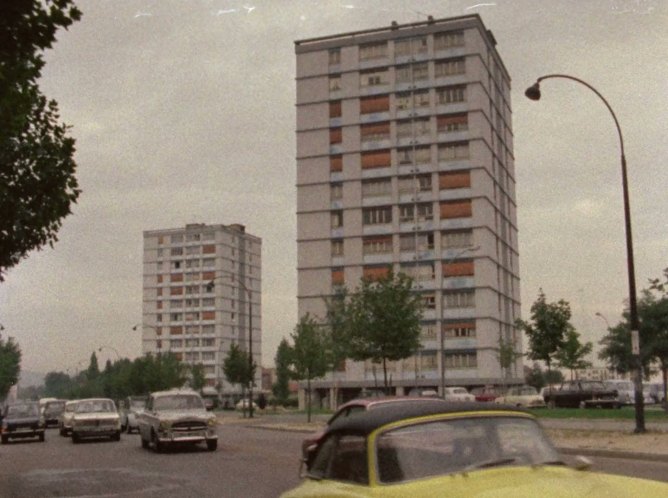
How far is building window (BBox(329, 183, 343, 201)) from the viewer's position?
84.9 metres

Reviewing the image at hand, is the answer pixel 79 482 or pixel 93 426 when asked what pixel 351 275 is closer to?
pixel 93 426

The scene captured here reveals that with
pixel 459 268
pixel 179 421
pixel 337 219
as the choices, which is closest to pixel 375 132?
pixel 337 219

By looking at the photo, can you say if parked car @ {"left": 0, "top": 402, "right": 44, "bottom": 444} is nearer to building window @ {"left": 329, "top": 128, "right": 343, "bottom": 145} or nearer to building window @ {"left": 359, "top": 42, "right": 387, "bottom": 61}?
building window @ {"left": 329, "top": 128, "right": 343, "bottom": 145}

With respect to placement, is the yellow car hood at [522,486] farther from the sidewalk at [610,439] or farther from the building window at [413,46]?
the building window at [413,46]

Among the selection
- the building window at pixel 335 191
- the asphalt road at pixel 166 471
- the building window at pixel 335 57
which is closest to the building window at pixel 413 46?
the building window at pixel 335 57

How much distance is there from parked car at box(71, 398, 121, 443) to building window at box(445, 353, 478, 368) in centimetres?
5013

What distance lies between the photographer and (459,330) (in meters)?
78.7

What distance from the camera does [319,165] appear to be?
8638 cm

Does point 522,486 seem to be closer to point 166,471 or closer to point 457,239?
point 166,471

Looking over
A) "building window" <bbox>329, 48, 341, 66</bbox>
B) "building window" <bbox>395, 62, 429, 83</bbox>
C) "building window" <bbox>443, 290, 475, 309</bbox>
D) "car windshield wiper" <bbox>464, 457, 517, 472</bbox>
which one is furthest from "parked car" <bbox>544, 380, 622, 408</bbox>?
"car windshield wiper" <bbox>464, 457, 517, 472</bbox>

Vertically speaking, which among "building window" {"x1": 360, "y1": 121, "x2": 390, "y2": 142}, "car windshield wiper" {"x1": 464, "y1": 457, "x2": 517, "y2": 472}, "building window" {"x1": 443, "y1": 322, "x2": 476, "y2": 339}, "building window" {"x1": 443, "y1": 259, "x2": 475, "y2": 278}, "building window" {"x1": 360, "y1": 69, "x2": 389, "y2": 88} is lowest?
"car windshield wiper" {"x1": 464, "y1": 457, "x2": 517, "y2": 472}

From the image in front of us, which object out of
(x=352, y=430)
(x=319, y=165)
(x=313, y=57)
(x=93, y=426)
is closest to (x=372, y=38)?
(x=313, y=57)

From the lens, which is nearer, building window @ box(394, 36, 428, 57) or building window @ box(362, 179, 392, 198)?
building window @ box(362, 179, 392, 198)

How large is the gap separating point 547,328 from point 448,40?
43.4 meters
